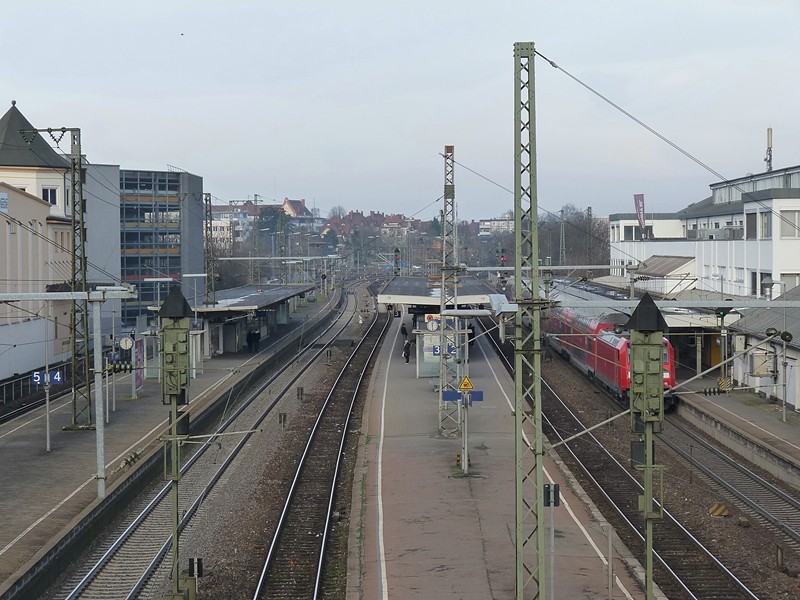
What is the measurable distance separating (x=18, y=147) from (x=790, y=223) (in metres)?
38.7

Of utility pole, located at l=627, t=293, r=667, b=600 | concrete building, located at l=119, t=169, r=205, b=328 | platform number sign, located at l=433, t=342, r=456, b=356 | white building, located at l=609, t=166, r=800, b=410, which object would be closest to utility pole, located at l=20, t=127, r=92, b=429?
platform number sign, located at l=433, t=342, r=456, b=356

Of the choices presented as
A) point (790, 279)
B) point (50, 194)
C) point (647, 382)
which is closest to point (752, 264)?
point (790, 279)

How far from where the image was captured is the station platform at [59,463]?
698 inches

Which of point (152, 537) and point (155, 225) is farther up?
point (155, 225)

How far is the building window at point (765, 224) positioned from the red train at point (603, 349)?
7431 mm

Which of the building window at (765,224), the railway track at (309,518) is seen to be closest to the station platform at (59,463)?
the railway track at (309,518)

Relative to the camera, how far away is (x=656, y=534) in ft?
62.5

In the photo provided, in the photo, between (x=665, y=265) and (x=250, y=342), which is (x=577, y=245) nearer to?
(x=665, y=265)

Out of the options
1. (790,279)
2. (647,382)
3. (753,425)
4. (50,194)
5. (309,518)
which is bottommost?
(309,518)

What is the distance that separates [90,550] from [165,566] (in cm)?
187

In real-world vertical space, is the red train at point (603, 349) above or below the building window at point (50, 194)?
below

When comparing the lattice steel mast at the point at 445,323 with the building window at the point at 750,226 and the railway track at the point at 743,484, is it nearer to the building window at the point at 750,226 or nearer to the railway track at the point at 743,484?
the railway track at the point at 743,484

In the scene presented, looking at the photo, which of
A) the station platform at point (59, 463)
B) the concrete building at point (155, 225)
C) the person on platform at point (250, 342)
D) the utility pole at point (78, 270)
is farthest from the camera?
the concrete building at point (155, 225)

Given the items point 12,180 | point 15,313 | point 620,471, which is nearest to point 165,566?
point 620,471
